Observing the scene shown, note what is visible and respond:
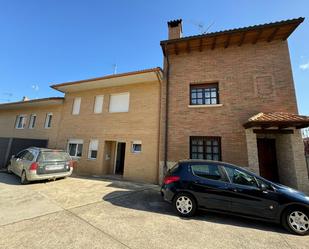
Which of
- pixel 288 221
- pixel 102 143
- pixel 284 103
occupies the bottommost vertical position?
pixel 288 221

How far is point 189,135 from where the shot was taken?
26.6 ft

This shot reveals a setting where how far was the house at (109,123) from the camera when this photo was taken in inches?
353

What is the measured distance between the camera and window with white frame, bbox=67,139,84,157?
1088 centimetres

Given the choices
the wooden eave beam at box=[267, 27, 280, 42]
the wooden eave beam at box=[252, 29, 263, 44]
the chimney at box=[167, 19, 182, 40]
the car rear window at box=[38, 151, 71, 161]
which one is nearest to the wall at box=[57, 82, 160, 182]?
the car rear window at box=[38, 151, 71, 161]

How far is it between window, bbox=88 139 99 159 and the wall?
25 centimetres

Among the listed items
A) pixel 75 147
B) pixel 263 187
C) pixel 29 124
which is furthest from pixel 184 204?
pixel 29 124

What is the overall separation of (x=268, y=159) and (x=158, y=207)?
6.00m

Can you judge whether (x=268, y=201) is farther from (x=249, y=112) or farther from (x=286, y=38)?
(x=286, y=38)

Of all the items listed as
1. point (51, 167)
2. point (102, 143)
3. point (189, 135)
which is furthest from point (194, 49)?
point (51, 167)

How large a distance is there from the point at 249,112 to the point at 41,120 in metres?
15.4

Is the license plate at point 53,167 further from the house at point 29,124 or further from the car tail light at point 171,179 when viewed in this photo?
the car tail light at point 171,179

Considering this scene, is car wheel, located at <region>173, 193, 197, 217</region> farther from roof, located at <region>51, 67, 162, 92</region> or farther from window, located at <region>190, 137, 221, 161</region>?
roof, located at <region>51, 67, 162, 92</region>

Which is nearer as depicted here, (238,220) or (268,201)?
(268,201)

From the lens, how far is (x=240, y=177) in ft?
14.1
